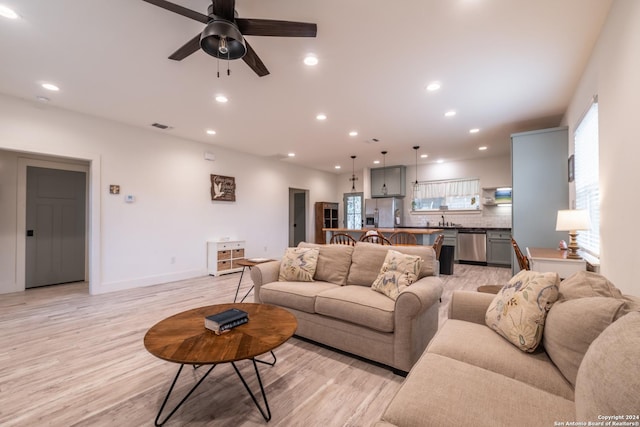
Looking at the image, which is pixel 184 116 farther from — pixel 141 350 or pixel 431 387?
pixel 431 387

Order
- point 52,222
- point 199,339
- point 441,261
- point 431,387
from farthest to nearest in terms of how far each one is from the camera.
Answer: point 441,261, point 52,222, point 199,339, point 431,387

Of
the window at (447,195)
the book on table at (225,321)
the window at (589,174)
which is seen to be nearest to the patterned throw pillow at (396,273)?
the book on table at (225,321)

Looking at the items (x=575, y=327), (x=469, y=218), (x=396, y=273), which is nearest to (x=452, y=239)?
(x=469, y=218)

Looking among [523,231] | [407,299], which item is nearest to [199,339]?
[407,299]

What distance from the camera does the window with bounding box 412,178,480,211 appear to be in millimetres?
7246

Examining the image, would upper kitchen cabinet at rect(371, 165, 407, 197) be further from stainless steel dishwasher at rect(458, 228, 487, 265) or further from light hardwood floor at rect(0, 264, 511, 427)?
light hardwood floor at rect(0, 264, 511, 427)

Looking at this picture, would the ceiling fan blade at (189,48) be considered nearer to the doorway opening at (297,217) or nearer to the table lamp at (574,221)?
the table lamp at (574,221)

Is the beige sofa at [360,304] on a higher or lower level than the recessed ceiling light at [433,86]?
lower

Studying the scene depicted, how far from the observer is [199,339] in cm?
163

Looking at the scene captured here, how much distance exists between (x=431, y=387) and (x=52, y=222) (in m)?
6.54

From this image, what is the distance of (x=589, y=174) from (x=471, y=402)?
3.14 m

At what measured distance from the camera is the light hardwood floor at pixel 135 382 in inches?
64.8

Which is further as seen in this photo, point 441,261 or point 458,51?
point 441,261

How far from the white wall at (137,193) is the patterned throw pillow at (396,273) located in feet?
13.7
